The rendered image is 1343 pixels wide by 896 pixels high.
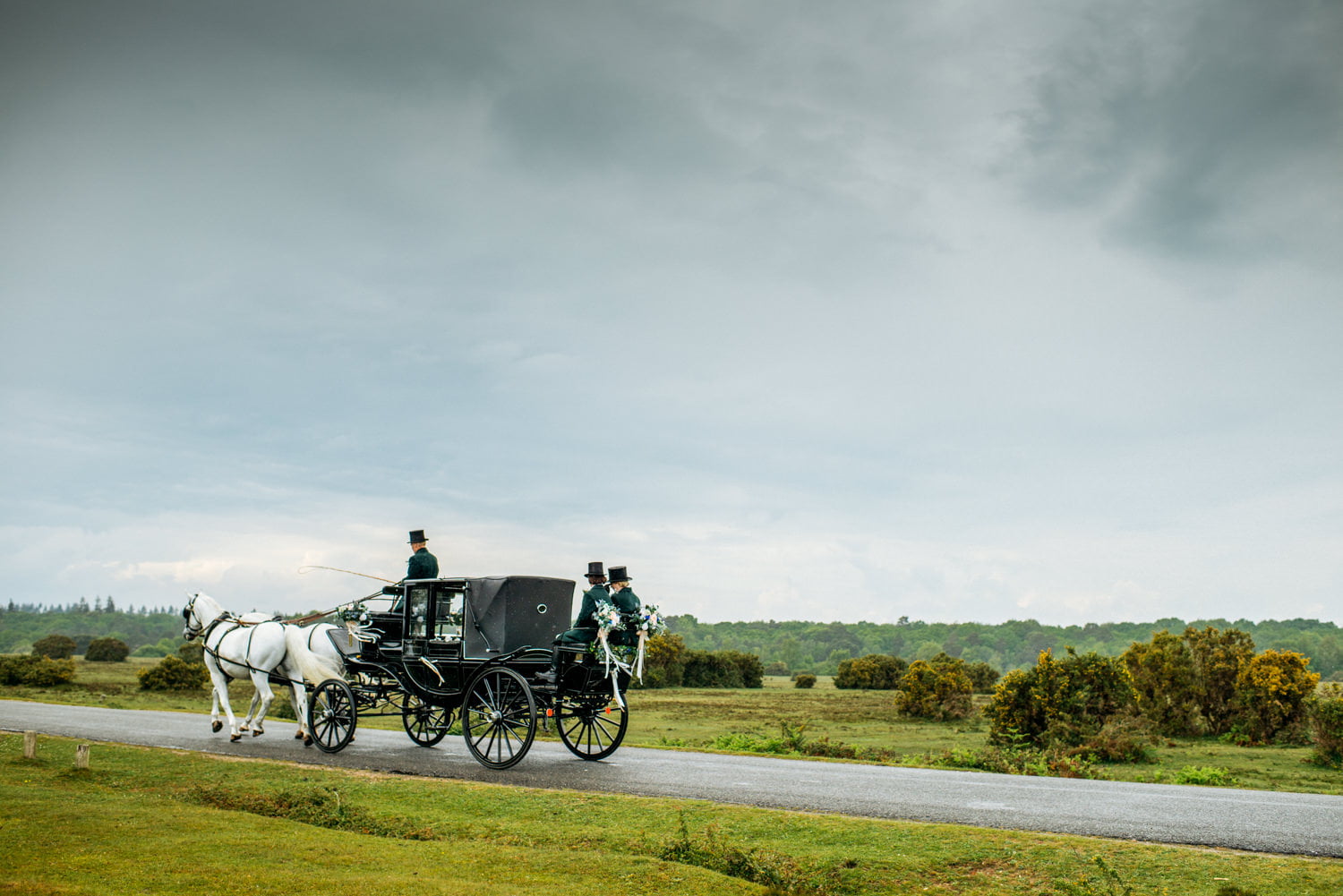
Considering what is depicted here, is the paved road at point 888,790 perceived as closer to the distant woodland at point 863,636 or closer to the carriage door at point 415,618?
the carriage door at point 415,618

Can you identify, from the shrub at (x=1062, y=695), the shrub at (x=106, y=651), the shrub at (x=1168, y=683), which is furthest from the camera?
the shrub at (x=106, y=651)

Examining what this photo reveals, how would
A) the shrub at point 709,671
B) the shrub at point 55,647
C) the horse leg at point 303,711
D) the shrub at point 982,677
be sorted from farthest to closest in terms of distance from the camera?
the shrub at point 709,671
the shrub at point 55,647
the shrub at point 982,677
the horse leg at point 303,711

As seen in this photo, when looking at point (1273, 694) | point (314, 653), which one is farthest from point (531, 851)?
point (1273, 694)

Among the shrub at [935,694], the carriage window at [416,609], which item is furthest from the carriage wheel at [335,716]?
the shrub at [935,694]

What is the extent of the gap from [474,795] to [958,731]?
96.0ft

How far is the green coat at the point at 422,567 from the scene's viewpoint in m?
15.2

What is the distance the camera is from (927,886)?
7.67 metres

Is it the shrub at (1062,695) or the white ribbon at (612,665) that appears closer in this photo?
the white ribbon at (612,665)

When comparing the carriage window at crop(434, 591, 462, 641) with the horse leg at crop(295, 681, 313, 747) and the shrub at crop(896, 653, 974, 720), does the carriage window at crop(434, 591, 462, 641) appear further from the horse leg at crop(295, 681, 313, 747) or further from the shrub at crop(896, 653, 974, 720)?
the shrub at crop(896, 653, 974, 720)

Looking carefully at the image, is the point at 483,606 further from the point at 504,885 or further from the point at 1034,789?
the point at 1034,789

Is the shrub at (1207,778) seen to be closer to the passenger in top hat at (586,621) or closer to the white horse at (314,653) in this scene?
the passenger in top hat at (586,621)

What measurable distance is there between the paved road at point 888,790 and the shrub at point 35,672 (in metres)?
31.3

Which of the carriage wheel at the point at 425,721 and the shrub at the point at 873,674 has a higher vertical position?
the carriage wheel at the point at 425,721

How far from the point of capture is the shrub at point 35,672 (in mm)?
43297
